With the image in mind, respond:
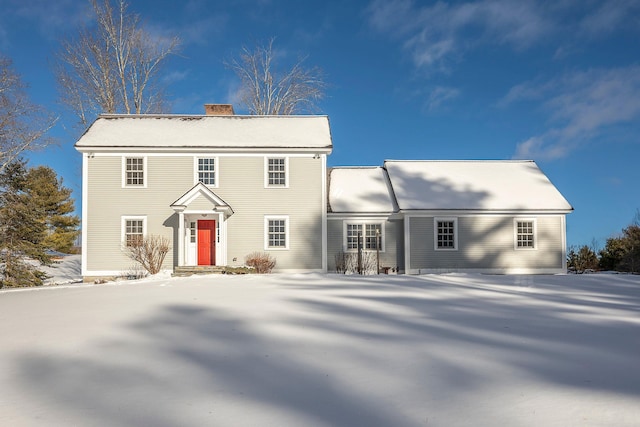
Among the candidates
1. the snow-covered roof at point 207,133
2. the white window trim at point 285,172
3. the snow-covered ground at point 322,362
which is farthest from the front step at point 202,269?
the snow-covered ground at point 322,362

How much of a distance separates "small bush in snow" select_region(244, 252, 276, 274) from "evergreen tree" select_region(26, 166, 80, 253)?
970 inches

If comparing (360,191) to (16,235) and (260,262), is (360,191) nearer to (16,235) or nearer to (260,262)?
(260,262)

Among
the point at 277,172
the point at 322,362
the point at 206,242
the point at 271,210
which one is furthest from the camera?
the point at 277,172

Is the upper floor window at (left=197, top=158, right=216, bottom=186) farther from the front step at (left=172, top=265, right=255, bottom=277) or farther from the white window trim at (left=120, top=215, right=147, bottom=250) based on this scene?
the front step at (left=172, top=265, right=255, bottom=277)

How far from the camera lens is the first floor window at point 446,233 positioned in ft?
70.6

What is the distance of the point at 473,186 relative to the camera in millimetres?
23344

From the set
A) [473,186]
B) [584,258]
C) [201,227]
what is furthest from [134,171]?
[584,258]

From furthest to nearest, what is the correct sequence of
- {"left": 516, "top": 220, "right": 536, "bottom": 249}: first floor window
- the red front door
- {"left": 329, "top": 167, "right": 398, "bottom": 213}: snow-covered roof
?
1. {"left": 516, "top": 220, "right": 536, "bottom": 249}: first floor window
2. {"left": 329, "top": 167, "right": 398, "bottom": 213}: snow-covered roof
3. the red front door

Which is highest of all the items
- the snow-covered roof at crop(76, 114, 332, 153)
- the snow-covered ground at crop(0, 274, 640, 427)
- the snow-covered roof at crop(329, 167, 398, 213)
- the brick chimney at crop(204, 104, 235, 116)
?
the brick chimney at crop(204, 104, 235, 116)

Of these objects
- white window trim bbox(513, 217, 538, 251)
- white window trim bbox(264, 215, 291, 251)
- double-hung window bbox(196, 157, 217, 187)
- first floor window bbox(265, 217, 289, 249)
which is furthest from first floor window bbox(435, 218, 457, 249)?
double-hung window bbox(196, 157, 217, 187)

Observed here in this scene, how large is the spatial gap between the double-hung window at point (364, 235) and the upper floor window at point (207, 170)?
21.0 ft

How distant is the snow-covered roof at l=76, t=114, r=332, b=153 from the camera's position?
20.6 meters

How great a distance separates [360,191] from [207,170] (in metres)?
7.34

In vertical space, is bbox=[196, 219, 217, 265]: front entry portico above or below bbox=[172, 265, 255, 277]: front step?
above
